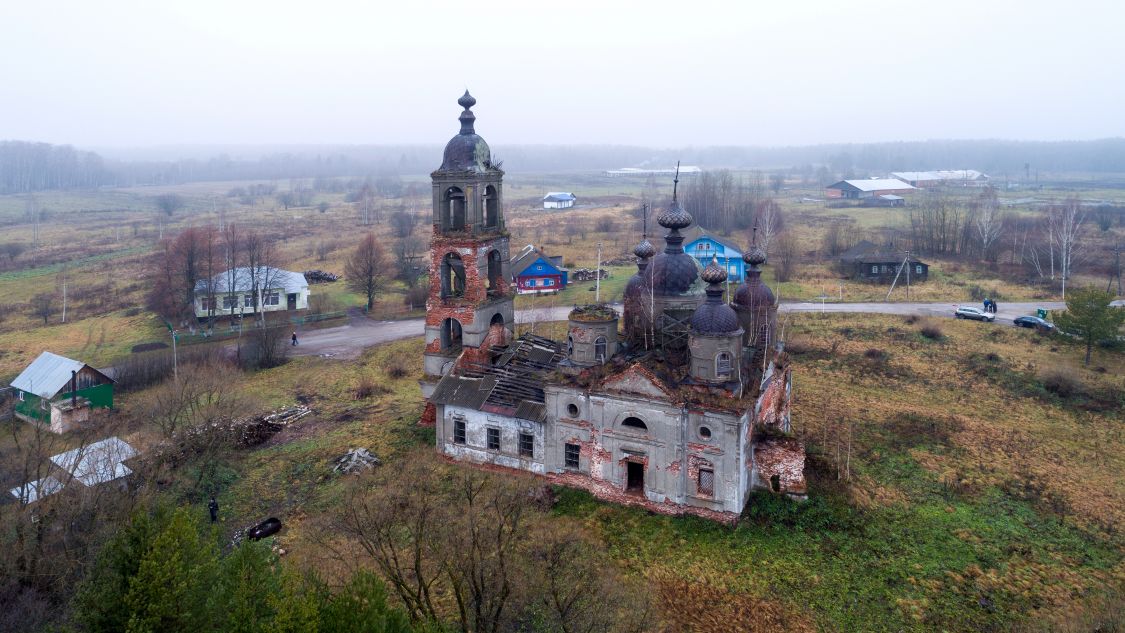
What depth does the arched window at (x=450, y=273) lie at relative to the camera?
997 inches

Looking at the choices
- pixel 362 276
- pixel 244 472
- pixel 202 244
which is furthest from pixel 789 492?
pixel 202 244

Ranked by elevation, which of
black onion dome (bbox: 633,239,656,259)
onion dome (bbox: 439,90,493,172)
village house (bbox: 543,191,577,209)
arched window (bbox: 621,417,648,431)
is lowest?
arched window (bbox: 621,417,648,431)

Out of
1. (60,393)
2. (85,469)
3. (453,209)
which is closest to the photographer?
(85,469)

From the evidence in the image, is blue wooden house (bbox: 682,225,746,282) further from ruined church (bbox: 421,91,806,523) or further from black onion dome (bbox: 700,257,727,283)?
black onion dome (bbox: 700,257,727,283)

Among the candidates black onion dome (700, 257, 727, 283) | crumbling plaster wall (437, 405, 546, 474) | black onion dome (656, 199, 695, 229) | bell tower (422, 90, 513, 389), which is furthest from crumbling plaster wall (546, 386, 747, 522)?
black onion dome (656, 199, 695, 229)

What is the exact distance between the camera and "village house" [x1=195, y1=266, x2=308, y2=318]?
44188mm

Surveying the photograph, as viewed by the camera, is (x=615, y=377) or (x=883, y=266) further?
(x=883, y=266)

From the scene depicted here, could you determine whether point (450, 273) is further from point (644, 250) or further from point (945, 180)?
point (945, 180)

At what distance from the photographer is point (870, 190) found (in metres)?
Answer: 123

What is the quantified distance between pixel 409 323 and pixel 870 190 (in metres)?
105

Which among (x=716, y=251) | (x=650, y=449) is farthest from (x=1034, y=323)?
(x=650, y=449)

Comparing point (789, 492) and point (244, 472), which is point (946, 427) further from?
point (244, 472)

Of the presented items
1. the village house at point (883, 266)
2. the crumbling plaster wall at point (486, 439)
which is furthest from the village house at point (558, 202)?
the crumbling plaster wall at point (486, 439)

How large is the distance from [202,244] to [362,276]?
1074 centimetres
